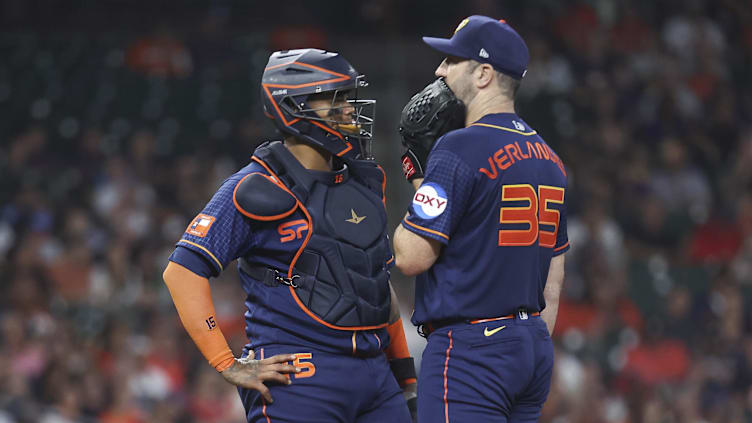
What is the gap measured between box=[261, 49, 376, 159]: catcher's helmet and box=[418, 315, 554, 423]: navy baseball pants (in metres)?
0.66

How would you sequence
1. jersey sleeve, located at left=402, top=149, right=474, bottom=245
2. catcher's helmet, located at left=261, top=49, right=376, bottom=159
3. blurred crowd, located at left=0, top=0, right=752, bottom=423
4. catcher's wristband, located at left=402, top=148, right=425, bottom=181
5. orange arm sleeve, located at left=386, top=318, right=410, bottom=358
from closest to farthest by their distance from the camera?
jersey sleeve, located at left=402, top=149, right=474, bottom=245, catcher's helmet, located at left=261, top=49, right=376, bottom=159, catcher's wristband, located at left=402, top=148, right=425, bottom=181, orange arm sleeve, located at left=386, top=318, right=410, bottom=358, blurred crowd, located at left=0, top=0, right=752, bottom=423

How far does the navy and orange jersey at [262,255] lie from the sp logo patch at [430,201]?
34cm

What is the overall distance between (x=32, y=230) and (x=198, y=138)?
1.82 meters

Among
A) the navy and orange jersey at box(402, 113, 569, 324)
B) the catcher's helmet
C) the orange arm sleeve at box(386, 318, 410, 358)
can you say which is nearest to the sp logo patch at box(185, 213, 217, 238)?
the catcher's helmet

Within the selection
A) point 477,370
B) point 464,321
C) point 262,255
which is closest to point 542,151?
point 464,321

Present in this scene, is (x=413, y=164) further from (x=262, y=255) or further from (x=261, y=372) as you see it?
(x=261, y=372)

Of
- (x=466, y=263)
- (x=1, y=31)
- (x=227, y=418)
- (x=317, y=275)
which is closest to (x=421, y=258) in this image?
(x=466, y=263)

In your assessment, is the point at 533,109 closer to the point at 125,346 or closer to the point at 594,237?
the point at 594,237

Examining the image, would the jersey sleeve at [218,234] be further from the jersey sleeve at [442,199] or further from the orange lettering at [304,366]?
the jersey sleeve at [442,199]

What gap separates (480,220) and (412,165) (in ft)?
1.13

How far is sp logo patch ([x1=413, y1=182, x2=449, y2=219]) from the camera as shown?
9.34 feet

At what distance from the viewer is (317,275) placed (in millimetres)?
2910

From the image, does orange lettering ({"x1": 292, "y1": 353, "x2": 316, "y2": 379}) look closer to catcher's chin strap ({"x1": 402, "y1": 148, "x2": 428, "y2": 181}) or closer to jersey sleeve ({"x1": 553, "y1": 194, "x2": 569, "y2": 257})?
catcher's chin strap ({"x1": 402, "y1": 148, "x2": 428, "y2": 181})


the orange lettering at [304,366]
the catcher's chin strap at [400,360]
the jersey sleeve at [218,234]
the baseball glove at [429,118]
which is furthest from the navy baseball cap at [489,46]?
the orange lettering at [304,366]
